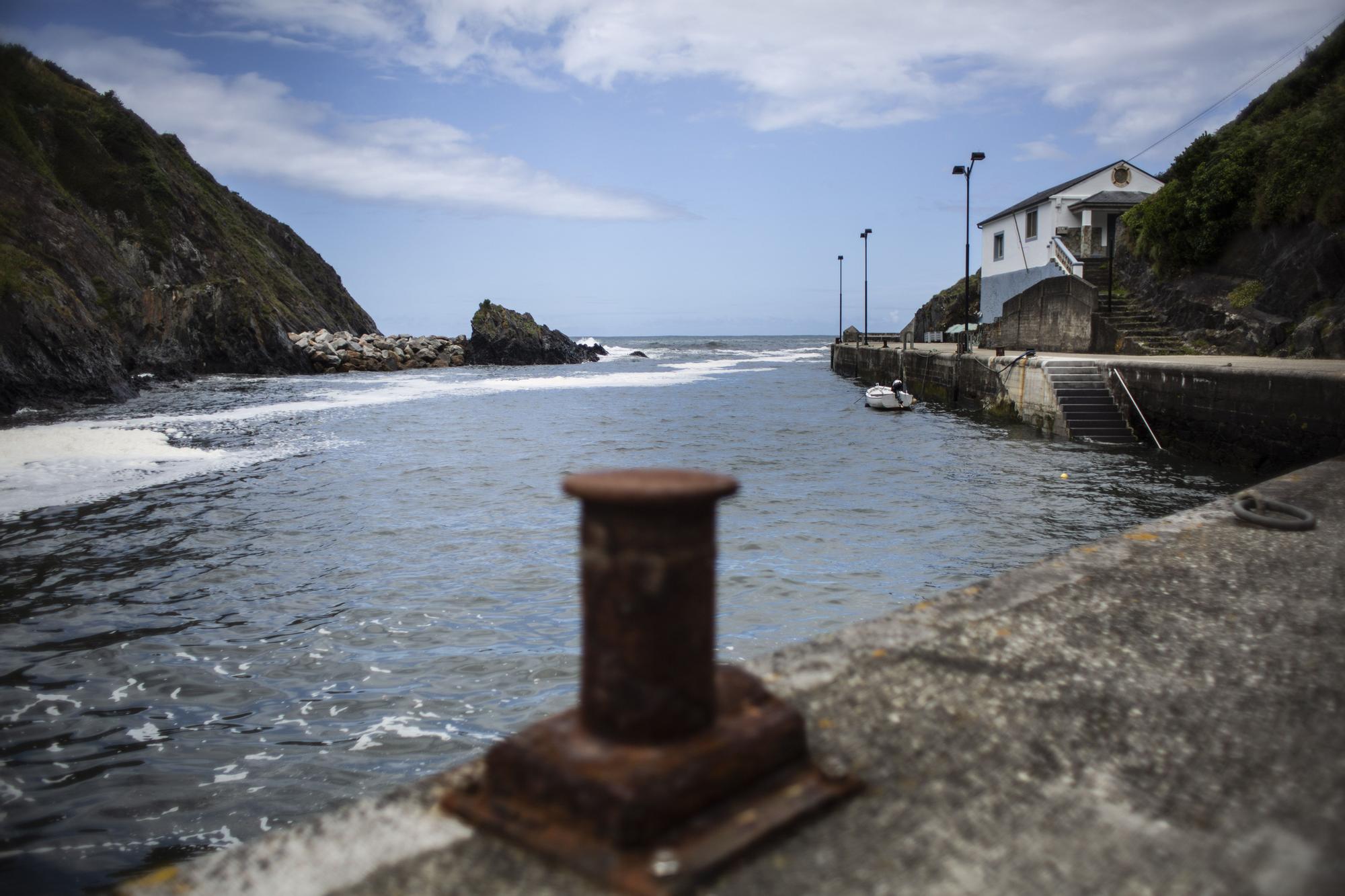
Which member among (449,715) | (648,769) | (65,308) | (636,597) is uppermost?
(65,308)

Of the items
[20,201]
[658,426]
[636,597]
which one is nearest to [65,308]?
[20,201]

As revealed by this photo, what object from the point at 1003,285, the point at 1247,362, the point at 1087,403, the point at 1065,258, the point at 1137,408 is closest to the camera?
the point at 1247,362

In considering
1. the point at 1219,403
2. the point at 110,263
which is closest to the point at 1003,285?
the point at 1219,403

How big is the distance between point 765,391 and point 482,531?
89.4ft

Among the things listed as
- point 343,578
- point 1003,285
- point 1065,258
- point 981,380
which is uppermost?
point 1065,258

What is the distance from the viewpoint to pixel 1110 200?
3266 cm

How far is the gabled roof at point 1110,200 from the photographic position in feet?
107

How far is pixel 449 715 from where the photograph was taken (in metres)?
5.31

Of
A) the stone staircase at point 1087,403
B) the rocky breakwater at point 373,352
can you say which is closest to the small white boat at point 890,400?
the stone staircase at point 1087,403

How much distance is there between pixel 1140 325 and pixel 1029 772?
2492 cm

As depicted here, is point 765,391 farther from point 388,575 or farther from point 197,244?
point 197,244

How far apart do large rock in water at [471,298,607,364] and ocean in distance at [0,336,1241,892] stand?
4609 centimetres

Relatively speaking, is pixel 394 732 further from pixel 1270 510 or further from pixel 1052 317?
pixel 1052 317

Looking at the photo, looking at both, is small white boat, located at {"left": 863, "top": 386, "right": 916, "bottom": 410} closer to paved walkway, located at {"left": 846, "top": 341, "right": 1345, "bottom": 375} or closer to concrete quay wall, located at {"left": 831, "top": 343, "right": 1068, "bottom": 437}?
concrete quay wall, located at {"left": 831, "top": 343, "right": 1068, "bottom": 437}
